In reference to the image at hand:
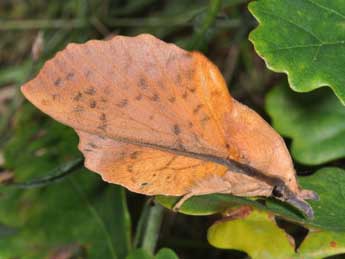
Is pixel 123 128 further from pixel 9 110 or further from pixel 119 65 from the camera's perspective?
pixel 9 110

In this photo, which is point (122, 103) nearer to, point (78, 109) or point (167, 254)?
point (78, 109)

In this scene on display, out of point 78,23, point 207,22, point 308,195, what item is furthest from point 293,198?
point 78,23

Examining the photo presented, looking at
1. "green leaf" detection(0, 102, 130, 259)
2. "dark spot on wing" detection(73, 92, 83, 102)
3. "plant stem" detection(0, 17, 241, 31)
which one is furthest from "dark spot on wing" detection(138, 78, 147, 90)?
"plant stem" detection(0, 17, 241, 31)

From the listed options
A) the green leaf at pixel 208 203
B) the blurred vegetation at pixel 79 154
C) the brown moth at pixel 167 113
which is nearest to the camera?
the brown moth at pixel 167 113

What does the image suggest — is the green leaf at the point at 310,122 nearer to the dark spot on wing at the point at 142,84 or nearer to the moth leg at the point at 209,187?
the moth leg at the point at 209,187

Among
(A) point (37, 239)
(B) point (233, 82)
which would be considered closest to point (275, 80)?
(B) point (233, 82)

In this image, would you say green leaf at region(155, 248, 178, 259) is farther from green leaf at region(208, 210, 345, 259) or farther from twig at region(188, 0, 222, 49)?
twig at region(188, 0, 222, 49)

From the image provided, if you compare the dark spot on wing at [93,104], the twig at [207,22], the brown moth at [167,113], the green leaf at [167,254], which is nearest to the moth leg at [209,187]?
the brown moth at [167,113]
